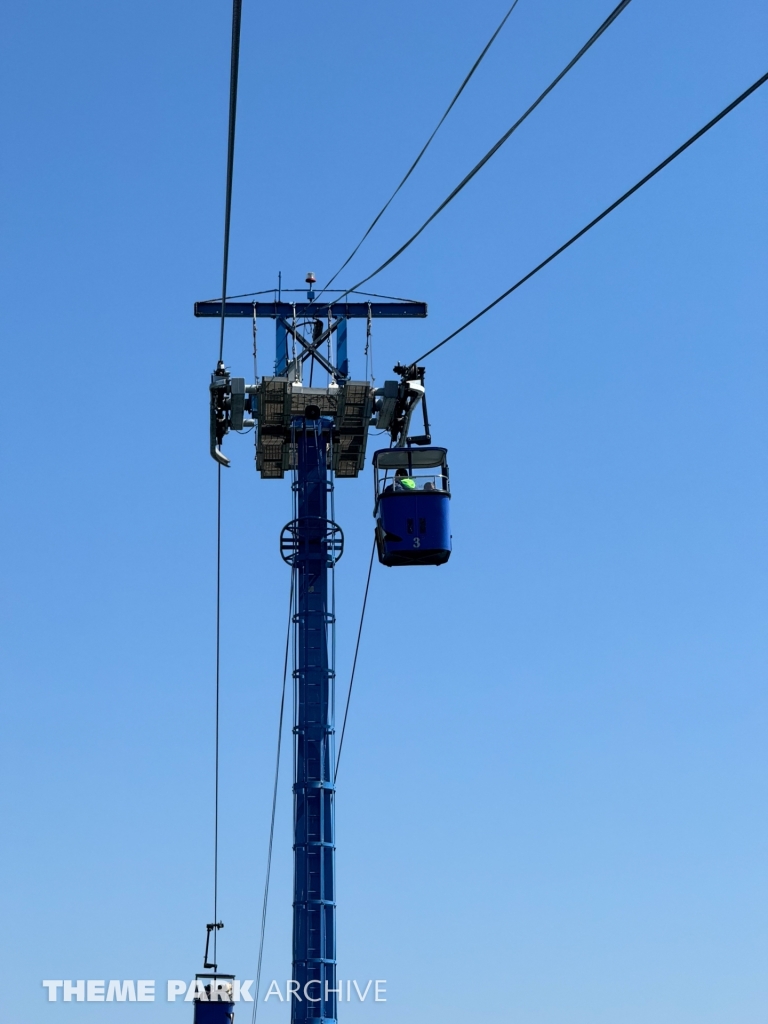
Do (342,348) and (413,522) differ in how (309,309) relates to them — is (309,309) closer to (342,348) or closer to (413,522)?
(342,348)

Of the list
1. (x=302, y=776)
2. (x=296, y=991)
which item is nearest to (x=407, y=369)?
(x=302, y=776)

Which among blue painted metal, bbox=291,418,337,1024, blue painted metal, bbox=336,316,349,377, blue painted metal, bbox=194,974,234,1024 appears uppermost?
blue painted metal, bbox=336,316,349,377

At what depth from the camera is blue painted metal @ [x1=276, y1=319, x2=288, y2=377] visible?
26203 millimetres

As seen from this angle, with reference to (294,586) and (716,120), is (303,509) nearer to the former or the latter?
(294,586)

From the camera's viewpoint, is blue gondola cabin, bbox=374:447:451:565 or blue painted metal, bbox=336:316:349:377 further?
blue painted metal, bbox=336:316:349:377

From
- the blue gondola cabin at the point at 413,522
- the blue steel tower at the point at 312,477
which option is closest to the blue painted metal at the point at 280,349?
the blue steel tower at the point at 312,477

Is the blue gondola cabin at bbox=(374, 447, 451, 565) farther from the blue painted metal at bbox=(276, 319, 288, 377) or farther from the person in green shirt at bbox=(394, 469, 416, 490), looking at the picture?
the blue painted metal at bbox=(276, 319, 288, 377)

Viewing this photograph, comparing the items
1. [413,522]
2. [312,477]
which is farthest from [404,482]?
[312,477]

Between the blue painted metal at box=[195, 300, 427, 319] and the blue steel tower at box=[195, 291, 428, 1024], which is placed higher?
the blue painted metal at box=[195, 300, 427, 319]

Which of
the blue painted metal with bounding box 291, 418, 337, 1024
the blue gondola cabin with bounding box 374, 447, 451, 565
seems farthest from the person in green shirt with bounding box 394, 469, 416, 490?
the blue painted metal with bounding box 291, 418, 337, 1024

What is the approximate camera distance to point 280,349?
26.4 metres

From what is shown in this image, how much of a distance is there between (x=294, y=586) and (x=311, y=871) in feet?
17.3

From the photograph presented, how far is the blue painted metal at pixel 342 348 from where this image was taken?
2614cm

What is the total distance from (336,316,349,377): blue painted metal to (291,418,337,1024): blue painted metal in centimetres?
108
